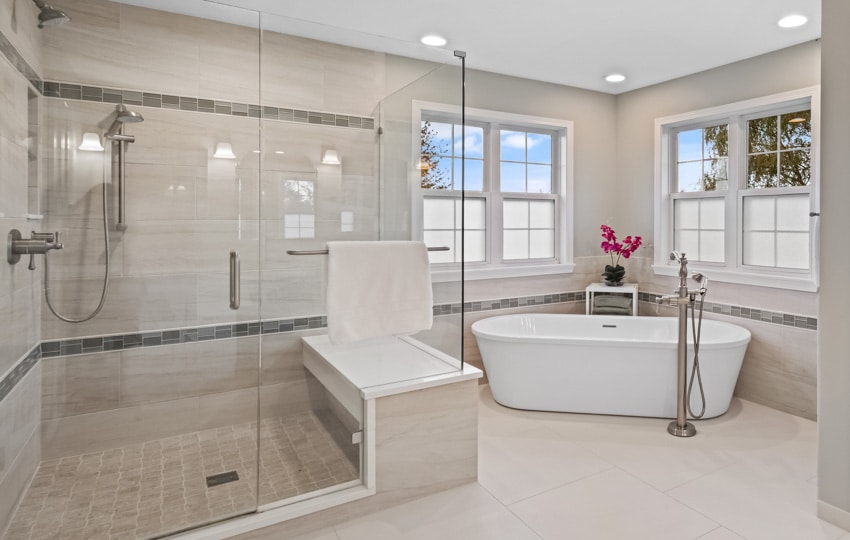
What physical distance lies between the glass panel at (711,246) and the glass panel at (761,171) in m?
0.44

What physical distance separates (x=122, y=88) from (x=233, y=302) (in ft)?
2.84

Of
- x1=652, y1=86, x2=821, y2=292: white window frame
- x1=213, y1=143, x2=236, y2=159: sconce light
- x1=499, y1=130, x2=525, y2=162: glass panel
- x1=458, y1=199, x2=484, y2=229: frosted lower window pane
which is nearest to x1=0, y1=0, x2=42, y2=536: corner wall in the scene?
x1=213, y1=143, x2=236, y2=159: sconce light

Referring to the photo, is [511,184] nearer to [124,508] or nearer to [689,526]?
[689,526]

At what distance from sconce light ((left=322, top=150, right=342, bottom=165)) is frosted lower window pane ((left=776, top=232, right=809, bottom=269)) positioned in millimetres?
3216

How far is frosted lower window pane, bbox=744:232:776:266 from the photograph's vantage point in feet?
12.2

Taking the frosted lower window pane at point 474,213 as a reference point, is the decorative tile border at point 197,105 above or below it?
above

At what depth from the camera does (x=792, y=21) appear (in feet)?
9.88

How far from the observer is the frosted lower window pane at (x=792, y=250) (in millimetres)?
3514

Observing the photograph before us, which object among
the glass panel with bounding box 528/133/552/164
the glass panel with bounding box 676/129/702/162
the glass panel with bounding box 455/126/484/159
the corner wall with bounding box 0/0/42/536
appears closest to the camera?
the corner wall with bounding box 0/0/42/536

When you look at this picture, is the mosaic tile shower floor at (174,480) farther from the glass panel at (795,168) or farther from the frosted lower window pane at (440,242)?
the glass panel at (795,168)

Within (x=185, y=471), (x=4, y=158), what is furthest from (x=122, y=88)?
(x=185, y=471)

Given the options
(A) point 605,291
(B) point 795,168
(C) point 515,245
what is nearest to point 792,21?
(B) point 795,168

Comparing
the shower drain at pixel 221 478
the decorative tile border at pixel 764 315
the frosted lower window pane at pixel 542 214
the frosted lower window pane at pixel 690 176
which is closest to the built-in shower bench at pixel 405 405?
the shower drain at pixel 221 478

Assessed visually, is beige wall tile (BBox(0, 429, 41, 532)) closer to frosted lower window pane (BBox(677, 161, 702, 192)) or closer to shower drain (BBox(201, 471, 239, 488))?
shower drain (BBox(201, 471, 239, 488))
